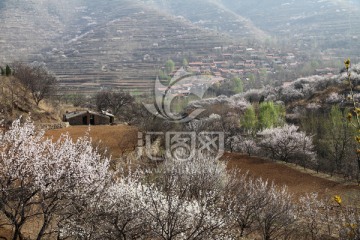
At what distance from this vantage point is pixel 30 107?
33.9 meters

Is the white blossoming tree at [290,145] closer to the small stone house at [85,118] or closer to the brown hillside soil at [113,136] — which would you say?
the brown hillside soil at [113,136]

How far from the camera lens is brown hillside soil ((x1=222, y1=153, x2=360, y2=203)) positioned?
22.3 m

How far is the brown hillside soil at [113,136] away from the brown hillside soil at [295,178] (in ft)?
24.3

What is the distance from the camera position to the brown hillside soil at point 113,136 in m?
25.4

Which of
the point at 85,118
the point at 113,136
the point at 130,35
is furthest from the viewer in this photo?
the point at 130,35

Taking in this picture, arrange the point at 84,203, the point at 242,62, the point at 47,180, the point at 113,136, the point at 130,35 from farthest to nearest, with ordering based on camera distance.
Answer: the point at 130,35, the point at 242,62, the point at 113,136, the point at 84,203, the point at 47,180

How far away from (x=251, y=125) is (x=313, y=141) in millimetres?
7490

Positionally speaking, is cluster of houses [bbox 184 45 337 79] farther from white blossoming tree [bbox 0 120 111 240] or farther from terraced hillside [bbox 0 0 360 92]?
white blossoming tree [bbox 0 120 111 240]

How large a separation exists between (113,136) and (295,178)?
13.8 m

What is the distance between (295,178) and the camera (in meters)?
25.6

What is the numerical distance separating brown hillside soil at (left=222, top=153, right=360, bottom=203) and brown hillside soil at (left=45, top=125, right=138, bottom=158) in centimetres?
740

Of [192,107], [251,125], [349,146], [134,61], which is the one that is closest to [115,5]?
[134,61]

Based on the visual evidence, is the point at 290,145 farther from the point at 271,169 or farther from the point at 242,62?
the point at 242,62

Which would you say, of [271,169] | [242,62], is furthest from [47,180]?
[242,62]
